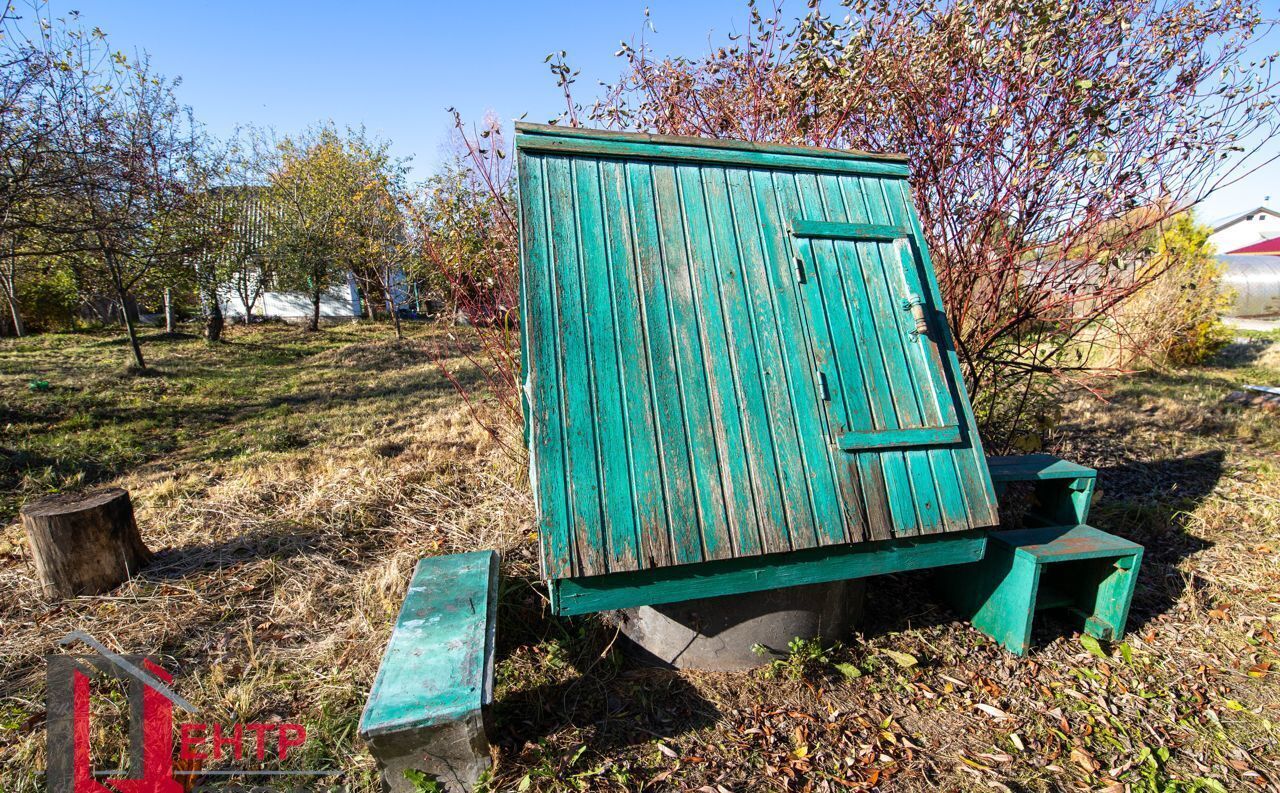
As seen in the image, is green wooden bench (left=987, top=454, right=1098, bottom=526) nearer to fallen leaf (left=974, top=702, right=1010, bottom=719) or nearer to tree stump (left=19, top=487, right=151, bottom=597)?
fallen leaf (left=974, top=702, right=1010, bottom=719)

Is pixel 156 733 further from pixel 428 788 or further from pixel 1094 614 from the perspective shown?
pixel 1094 614

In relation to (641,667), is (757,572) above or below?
above

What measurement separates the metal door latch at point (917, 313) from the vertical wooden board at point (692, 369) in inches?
45.8

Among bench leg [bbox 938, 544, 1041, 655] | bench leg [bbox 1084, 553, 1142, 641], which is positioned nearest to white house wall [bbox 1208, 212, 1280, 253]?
bench leg [bbox 1084, 553, 1142, 641]

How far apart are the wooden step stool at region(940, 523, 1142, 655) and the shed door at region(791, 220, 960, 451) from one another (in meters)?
0.91

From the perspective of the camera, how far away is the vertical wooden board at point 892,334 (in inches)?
117

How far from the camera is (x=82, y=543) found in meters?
3.86

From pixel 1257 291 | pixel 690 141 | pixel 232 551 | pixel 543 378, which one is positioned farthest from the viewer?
pixel 1257 291

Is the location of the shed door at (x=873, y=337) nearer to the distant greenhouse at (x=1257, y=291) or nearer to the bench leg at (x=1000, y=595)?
the bench leg at (x=1000, y=595)

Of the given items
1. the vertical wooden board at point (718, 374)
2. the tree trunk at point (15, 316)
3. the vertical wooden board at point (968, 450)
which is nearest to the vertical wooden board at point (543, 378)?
the vertical wooden board at point (718, 374)

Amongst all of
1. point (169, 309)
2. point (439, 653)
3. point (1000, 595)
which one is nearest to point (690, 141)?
point (439, 653)

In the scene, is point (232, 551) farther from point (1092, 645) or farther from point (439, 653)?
point (1092, 645)

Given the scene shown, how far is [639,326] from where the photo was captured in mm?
2895

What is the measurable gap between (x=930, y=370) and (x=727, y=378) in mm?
1136
